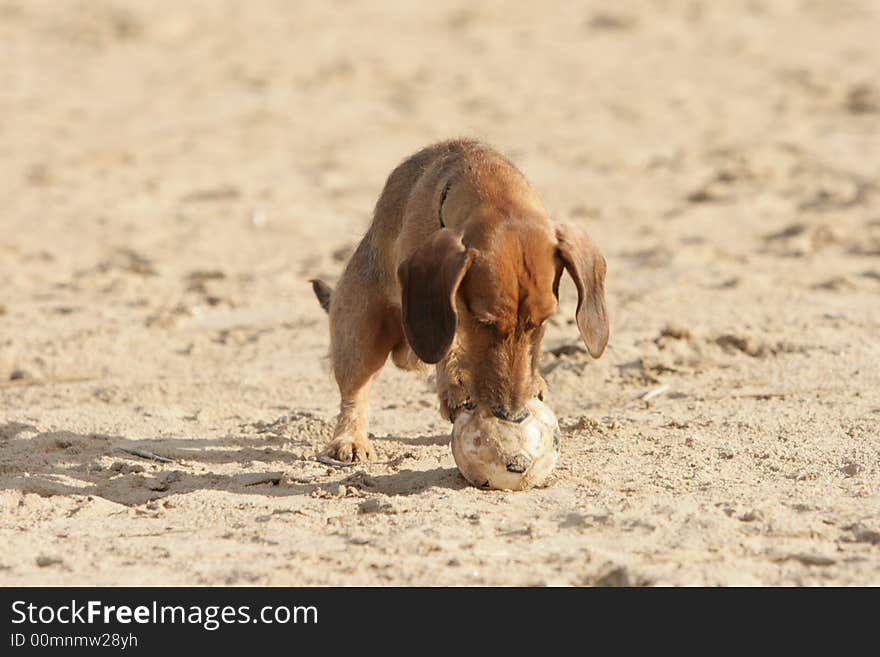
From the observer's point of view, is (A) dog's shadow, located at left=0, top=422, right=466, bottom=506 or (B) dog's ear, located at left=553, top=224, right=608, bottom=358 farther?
(A) dog's shadow, located at left=0, top=422, right=466, bottom=506

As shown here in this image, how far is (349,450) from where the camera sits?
754cm

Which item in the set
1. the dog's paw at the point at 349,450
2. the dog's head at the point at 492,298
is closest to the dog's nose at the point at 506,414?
the dog's head at the point at 492,298

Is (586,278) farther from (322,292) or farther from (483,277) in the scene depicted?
(322,292)

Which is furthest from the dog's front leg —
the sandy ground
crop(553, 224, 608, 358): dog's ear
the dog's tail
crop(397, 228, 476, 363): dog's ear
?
the dog's tail

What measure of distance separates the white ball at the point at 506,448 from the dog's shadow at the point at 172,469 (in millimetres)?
281

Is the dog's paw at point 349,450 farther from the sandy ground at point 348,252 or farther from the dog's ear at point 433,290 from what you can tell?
the dog's ear at point 433,290

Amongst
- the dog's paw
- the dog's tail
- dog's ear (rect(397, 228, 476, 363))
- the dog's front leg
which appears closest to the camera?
dog's ear (rect(397, 228, 476, 363))

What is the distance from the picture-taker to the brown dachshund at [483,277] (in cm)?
618

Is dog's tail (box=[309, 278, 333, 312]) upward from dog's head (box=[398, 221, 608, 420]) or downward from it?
upward

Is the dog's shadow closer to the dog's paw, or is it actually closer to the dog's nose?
the dog's paw

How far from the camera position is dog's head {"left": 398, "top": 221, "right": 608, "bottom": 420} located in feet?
20.2

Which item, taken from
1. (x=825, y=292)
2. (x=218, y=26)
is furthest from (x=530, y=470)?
(x=218, y=26)

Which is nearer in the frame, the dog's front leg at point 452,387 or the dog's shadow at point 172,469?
the dog's front leg at point 452,387
